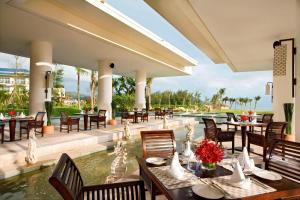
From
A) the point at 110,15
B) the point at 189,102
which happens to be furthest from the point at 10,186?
the point at 189,102

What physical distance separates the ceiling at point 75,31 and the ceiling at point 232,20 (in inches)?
77.8

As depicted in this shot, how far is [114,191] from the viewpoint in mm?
2088

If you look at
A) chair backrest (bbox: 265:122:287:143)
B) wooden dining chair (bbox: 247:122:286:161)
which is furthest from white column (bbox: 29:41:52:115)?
chair backrest (bbox: 265:122:287:143)

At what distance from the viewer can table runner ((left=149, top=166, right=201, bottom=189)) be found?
1773mm

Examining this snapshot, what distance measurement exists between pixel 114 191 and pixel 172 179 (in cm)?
57

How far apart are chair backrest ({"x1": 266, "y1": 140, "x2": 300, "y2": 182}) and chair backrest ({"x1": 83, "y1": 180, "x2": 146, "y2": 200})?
1468 mm

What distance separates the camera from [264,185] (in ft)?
5.76

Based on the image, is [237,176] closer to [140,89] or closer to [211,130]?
[211,130]

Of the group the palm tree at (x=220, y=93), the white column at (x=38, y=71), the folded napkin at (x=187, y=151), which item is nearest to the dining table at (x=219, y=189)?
the folded napkin at (x=187, y=151)

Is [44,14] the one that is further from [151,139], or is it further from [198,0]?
[151,139]

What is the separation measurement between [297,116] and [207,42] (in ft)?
14.2

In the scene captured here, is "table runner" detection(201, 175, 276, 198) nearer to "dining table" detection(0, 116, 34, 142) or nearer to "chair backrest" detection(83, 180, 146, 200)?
"chair backrest" detection(83, 180, 146, 200)

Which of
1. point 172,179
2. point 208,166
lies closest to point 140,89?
point 208,166

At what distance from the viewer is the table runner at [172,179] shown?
5.82 ft
